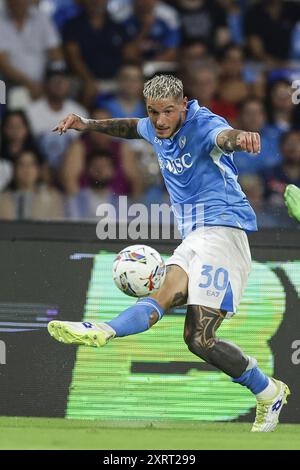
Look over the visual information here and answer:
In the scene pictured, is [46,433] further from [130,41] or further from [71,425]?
[130,41]

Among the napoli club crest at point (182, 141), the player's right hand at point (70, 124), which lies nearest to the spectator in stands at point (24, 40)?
the player's right hand at point (70, 124)

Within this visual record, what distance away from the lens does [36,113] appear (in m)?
9.20

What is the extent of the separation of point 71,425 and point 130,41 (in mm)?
4474

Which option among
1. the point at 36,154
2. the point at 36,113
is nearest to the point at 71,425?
the point at 36,154

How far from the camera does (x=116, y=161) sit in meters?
8.65

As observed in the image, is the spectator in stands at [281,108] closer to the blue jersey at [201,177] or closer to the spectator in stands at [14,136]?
the spectator in stands at [14,136]

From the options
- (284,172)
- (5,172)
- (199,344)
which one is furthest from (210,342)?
(5,172)

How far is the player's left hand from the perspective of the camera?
569 cm

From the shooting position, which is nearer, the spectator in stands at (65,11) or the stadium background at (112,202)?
the stadium background at (112,202)

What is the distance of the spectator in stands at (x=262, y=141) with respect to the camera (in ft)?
28.7

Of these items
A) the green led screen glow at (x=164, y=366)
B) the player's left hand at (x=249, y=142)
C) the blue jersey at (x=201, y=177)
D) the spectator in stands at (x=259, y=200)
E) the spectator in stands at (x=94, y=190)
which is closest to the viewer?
the player's left hand at (x=249, y=142)

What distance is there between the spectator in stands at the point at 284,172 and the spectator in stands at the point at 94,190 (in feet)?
4.31

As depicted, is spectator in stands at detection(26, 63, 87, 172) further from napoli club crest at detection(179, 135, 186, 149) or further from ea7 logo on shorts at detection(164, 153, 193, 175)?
napoli club crest at detection(179, 135, 186, 149)

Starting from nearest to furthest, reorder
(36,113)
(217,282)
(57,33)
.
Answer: (217,282) → (36,113) → (57,33)
